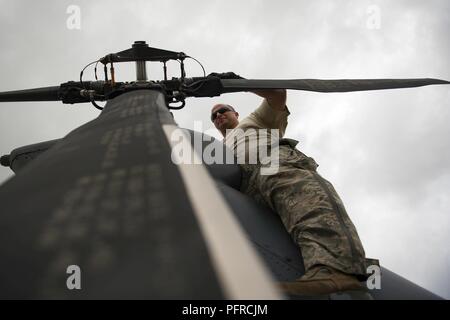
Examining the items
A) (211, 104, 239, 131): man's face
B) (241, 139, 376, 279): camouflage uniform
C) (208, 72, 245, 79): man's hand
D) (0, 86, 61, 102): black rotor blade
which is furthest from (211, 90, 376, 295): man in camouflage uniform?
(0, 86, 61, 102): black rotor blade

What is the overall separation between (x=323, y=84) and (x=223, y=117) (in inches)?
53.8

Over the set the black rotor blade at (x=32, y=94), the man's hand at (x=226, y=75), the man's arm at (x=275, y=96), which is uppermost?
the black rotor blade at (x=32, y=94)

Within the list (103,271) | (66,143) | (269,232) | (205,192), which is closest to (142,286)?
(103,271)

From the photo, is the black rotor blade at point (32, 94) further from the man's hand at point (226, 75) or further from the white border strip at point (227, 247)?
the white border strip at point (227, 247)

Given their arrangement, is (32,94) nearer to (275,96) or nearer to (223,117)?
(223,117)

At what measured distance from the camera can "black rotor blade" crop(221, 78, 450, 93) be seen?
141 inches

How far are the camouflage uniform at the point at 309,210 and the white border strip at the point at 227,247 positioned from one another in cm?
148

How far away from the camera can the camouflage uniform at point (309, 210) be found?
2127 mm

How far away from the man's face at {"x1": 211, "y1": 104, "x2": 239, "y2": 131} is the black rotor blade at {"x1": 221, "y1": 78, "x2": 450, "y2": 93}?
0.61 m

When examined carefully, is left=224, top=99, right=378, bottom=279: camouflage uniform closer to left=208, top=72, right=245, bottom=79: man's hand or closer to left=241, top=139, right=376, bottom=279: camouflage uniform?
left=241, top=139, right=376, bottom=279: camouflage uniform

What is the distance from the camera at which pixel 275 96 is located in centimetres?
386

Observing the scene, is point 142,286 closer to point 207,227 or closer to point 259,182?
point 207,227

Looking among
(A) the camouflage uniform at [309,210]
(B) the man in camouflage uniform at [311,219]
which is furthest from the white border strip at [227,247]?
(A) the camouflage uniform at [309,210]
